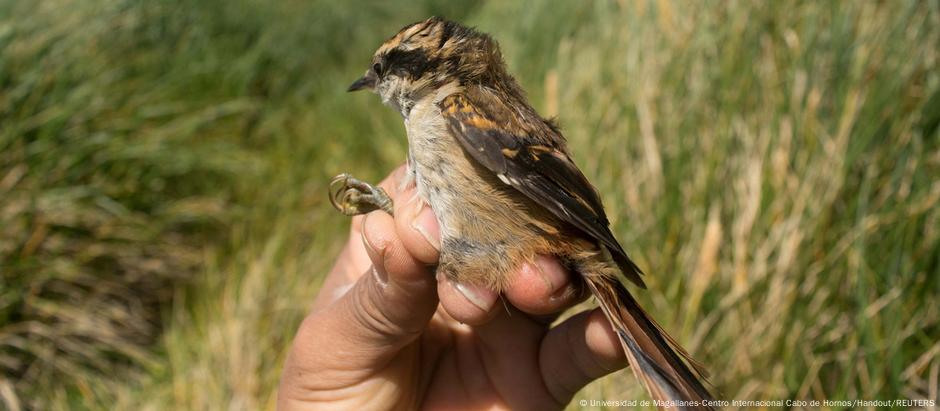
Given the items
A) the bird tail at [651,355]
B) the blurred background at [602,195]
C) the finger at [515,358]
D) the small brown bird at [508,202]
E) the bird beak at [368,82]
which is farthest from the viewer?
the blurred background at [602,195]

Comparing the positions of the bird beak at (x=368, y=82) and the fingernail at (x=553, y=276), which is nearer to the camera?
the fingernail at (x=553, y=276)

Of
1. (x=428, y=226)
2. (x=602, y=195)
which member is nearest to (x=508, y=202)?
(x=428, y=226)

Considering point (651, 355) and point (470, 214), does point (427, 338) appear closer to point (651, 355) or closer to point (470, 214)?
point (470, 214)

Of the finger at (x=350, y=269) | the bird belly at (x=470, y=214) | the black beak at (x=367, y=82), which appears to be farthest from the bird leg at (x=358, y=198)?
the bird belly at (x=470, y=214)

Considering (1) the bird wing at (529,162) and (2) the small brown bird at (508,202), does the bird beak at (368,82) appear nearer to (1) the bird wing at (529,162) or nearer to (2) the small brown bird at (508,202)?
(2) the small brown bird at (508,202)

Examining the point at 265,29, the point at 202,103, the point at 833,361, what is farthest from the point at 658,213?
the point at 265,29

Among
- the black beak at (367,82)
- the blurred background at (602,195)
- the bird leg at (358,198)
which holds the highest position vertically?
the black beak at (367,82)

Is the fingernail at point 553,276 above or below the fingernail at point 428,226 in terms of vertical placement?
below
